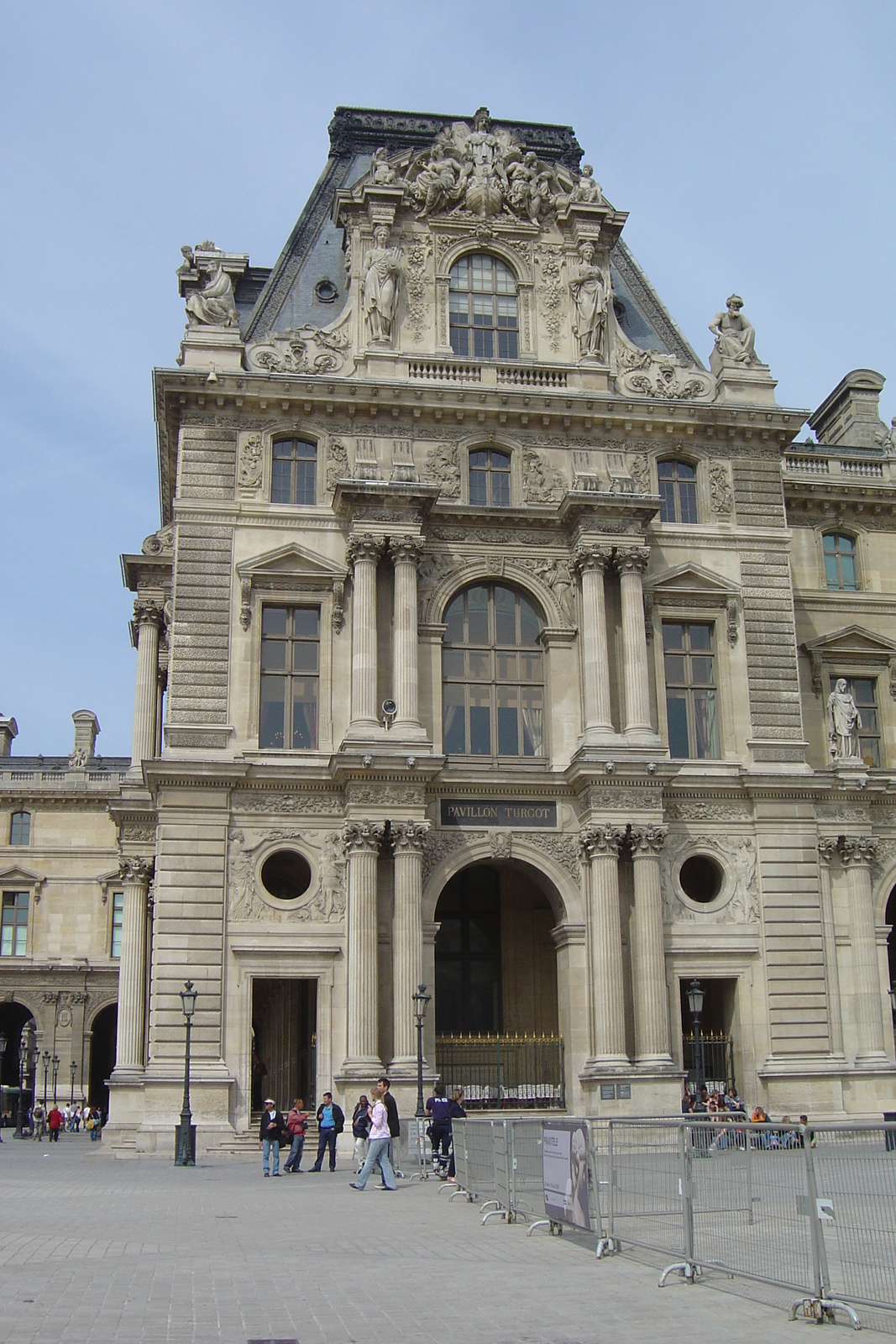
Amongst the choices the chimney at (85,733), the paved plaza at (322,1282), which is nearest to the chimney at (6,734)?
the chimney at (85,733)

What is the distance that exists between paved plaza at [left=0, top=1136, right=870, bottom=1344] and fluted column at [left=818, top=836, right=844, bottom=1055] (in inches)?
720

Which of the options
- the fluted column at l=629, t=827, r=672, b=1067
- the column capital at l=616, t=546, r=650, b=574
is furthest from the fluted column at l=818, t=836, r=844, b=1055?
the column capital at l=616, t=546, r=650, b=574

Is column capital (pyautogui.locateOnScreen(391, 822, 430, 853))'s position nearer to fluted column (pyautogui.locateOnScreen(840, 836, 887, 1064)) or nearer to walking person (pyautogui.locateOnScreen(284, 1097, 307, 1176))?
walking person (pyautogui.locateOnScreen(284, 1097, 307, 1176))

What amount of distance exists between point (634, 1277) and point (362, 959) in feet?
66.0

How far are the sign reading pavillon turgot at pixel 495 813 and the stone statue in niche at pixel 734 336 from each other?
45.6 ft

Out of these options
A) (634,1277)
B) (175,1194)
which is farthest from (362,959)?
(634,1277)

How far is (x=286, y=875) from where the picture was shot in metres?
38.8

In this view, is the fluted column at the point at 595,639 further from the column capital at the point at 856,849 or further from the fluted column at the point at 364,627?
the column capital at the point at 856,849

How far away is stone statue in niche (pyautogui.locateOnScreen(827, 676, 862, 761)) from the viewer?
40.8m

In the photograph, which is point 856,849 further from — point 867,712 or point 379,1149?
point 379,1149

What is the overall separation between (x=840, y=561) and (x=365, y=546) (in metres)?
16.3

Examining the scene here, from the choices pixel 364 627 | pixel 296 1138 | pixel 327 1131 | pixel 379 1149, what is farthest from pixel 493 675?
pixel 379 1149

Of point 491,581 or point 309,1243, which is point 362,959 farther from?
point 309,1243

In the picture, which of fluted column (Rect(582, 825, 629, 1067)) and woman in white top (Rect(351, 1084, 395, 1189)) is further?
fluted column (Rect(582, 825, 629, 1067))
